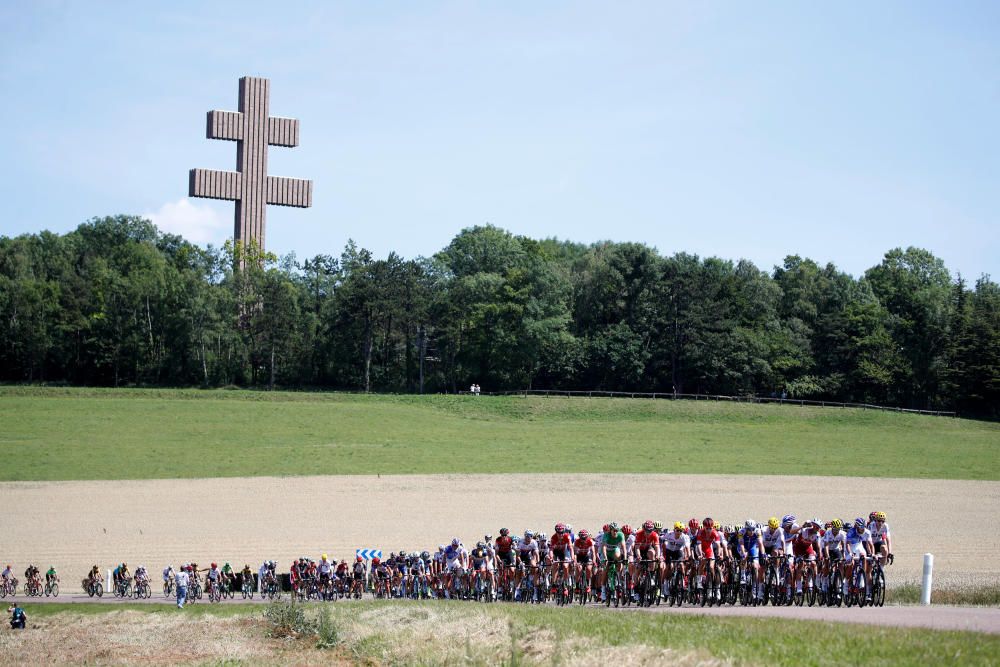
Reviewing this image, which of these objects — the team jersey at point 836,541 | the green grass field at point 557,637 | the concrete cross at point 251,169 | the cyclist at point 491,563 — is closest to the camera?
the green grass field at point 557,637

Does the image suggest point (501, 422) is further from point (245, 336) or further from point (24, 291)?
point (24, 291)

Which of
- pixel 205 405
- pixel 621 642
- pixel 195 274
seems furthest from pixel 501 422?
pixel 621 642

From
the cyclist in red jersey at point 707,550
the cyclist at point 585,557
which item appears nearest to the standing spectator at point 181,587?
the cyclist at point 585,557

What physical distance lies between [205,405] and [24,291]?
3279 cm

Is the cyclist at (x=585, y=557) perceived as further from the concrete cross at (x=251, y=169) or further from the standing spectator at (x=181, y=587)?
the concrete cross at (x=251, y=169)

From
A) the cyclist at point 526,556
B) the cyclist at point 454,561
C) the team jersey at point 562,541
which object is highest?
the team jersey at point 562,541

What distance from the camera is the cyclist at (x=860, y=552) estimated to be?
66.6 feet

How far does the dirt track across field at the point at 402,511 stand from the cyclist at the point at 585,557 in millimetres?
9214

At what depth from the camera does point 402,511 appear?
137 feet

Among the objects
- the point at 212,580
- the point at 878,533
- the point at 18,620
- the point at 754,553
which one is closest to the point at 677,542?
the point at 754,553

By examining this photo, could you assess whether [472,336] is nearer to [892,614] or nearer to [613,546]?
[613,546]

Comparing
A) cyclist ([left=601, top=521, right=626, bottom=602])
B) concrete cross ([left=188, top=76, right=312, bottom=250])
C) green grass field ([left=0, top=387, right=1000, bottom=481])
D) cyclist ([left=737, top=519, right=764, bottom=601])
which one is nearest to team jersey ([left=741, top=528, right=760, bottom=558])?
cyclist ([left=737, top=519, right=764, bottom=601])

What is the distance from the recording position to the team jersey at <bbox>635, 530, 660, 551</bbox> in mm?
21094

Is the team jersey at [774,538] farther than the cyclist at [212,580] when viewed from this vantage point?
No
